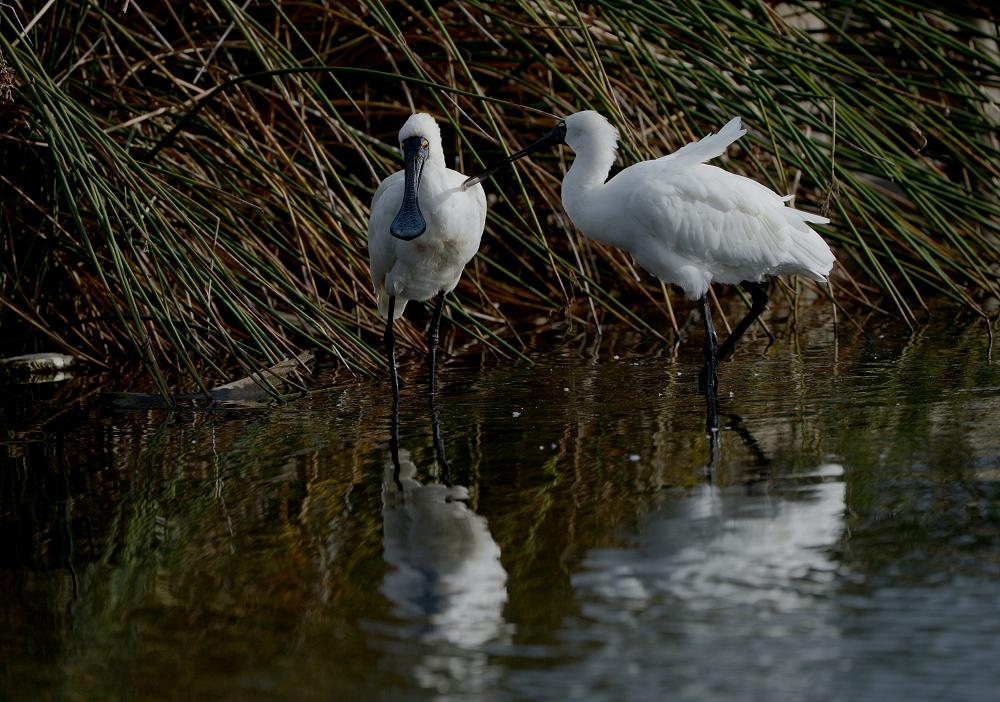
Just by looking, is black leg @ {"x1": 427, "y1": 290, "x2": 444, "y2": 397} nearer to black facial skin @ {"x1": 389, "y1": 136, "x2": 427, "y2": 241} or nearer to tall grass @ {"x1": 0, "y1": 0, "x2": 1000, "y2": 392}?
tall grass @ {"x1": 0, "y1": 0, "x2": 1000, "y2": 392}

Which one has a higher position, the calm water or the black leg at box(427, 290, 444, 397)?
the black leg at box(427, 290, 444, 397)

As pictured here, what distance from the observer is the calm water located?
2.73 m

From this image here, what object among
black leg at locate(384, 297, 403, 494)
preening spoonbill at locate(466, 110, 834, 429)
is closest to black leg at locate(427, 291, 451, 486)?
black leg at locate(384, 297, 403, 494)

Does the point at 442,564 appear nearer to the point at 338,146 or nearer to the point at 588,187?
the point at 588,187

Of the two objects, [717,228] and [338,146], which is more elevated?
[338,146]

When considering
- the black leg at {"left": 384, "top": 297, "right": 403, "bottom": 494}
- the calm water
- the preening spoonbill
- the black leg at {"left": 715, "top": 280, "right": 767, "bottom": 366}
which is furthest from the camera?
the black leg at {"left": 715, "top": 280, "right": 767, "bottom": 366}

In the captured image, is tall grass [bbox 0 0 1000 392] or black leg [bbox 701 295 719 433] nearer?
black leg [bbox 701 295 719 433]

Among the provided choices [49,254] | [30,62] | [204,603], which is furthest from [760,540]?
[49,254]

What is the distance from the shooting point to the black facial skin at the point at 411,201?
223 inches

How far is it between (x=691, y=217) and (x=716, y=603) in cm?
288

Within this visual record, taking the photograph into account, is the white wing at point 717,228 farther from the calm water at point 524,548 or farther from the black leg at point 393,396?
the black leg at point 393,396

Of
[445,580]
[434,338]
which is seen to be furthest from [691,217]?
[445,580]

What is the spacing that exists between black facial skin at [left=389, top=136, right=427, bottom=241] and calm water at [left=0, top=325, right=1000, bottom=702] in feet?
2.24

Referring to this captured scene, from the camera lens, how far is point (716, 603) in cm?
300
